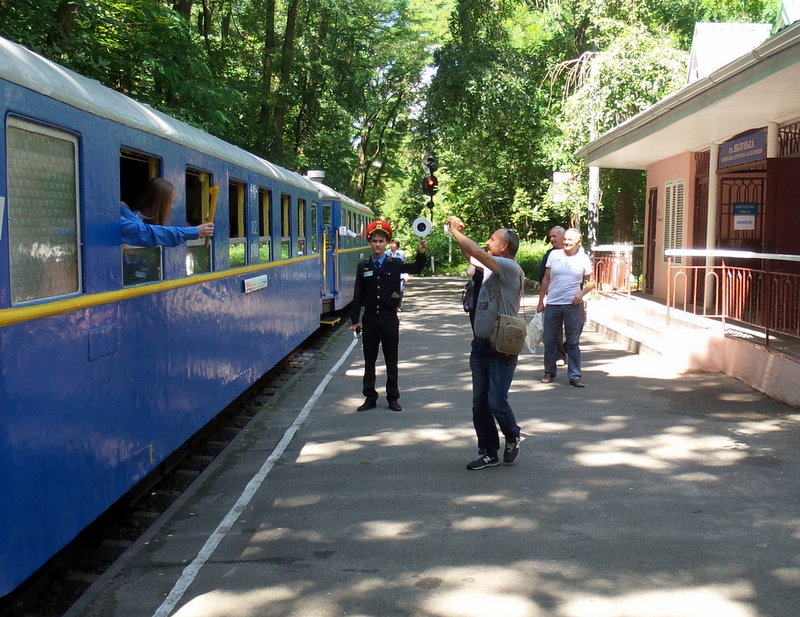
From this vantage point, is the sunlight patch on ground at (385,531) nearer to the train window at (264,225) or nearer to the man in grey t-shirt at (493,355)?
the man in grey t-shirt at (493,355)

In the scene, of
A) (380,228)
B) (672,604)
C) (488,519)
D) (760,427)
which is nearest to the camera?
(672,604)

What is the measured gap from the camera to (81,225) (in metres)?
4.62

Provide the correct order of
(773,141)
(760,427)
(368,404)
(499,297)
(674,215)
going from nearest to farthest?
(499,297), (760,427), (368,404), (773,141), (674,215)

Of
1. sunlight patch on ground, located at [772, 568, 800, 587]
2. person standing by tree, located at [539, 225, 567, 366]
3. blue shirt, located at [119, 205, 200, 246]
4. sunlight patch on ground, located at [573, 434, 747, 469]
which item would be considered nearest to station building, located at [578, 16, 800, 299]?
person standing by tree, located at [539, 225, 567, 366]

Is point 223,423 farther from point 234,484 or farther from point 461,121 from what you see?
point 461,121

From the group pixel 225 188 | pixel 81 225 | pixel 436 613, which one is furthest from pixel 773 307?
pixel 81 225

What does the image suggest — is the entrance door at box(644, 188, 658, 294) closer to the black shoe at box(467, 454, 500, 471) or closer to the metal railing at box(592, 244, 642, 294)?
the metal railing at box(592, 244, 642, 294)

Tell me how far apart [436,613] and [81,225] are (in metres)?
2.53

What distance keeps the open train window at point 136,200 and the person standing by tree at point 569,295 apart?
5.55 meters

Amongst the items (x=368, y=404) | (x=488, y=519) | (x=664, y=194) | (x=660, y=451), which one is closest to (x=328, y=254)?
(x=664, y=194)

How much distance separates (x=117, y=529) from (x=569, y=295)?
239 inches

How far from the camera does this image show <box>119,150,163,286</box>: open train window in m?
5.42

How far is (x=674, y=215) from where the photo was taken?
18.4m

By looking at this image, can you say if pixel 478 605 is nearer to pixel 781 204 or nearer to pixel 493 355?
pixel 493 355
